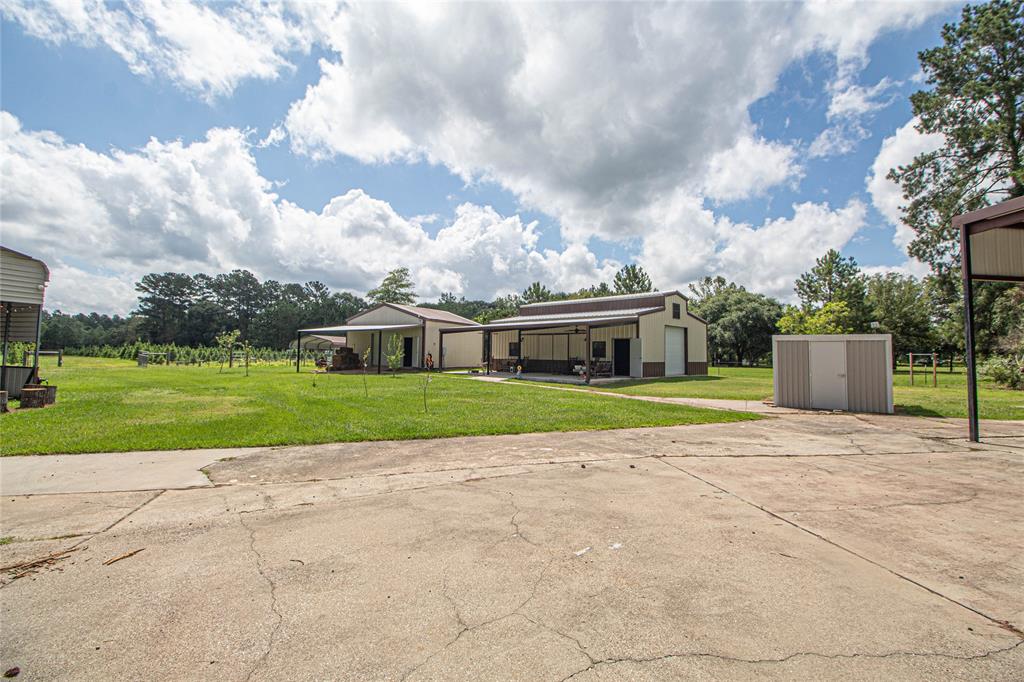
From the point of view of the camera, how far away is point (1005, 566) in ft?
10.1

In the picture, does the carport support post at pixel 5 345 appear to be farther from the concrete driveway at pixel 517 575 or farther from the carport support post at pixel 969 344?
the carport support post at pixel 969 344

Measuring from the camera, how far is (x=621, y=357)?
24359mm

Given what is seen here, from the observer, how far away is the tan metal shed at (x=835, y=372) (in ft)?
38.2

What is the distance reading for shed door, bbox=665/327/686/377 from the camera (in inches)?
987

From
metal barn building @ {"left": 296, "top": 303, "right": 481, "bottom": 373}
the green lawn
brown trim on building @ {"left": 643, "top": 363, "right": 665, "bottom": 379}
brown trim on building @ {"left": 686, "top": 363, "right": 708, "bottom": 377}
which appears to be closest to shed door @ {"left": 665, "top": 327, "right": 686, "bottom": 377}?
brown trim on building @ {"left": 686, "top": 363, "right": 708, "bottom": 377}

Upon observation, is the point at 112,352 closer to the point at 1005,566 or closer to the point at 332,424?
the point at 332,424

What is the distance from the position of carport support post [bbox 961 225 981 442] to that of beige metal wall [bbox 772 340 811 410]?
415 cm

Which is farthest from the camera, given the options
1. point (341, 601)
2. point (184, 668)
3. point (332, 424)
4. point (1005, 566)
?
point (332, 424)

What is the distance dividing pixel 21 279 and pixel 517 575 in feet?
46.8

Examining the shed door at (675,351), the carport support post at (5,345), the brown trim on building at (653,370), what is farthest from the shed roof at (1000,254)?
the carport support post at (5,345)

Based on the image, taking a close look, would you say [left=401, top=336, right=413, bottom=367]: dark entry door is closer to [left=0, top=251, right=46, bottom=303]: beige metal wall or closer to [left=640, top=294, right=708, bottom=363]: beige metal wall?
[left=640, top=294, right=708, bottom=363]: beige metal wall

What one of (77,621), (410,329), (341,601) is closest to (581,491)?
(341,601)

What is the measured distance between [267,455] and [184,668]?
16.0 ft

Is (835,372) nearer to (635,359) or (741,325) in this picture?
(635,359)
